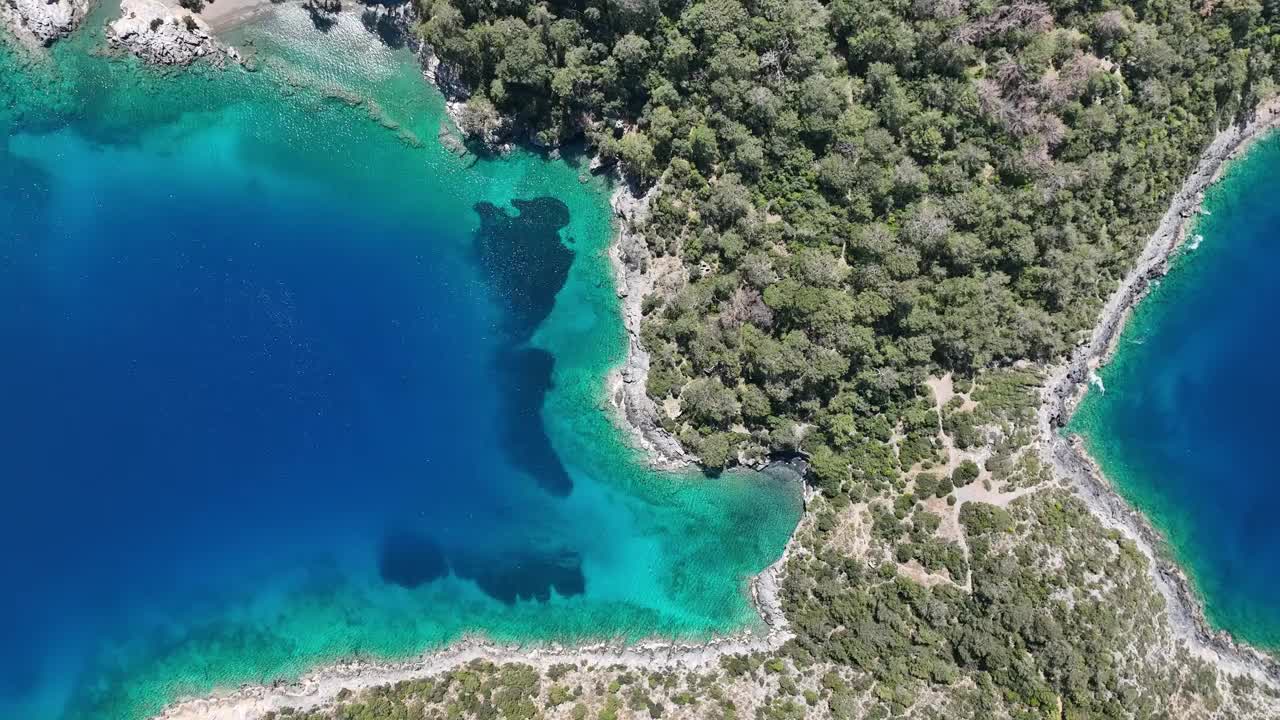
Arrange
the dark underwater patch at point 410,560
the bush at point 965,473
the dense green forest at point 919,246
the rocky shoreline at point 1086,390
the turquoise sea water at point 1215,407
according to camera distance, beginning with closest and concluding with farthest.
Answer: the dense green forest at point 919,246, the bush at point 965,473, the rocky shoreline at point 1086,390, the turquoise sea water at point 1215,407, the dark underwater patch at point 410,560

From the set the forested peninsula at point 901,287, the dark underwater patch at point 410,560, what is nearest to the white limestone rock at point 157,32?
the forested peninsula at point 901,287

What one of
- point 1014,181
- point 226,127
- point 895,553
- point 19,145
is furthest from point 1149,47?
point 19,145

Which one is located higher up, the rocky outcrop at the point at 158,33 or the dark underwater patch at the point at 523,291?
the rocky outcrop at the point at 158,33

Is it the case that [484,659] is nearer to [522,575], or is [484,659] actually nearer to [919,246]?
[522,575]

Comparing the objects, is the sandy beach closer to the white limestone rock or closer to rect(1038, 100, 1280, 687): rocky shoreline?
the white limestone rock

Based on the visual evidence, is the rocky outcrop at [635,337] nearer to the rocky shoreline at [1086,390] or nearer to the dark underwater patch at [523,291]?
the dark underwater patch at [523,291]

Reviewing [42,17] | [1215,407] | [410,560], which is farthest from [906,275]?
[42,17]

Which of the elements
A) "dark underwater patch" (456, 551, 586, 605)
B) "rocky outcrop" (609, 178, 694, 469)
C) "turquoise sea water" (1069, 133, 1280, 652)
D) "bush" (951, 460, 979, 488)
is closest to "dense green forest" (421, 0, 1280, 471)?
"rocky outcrop" (609, 178, 694, 469)
